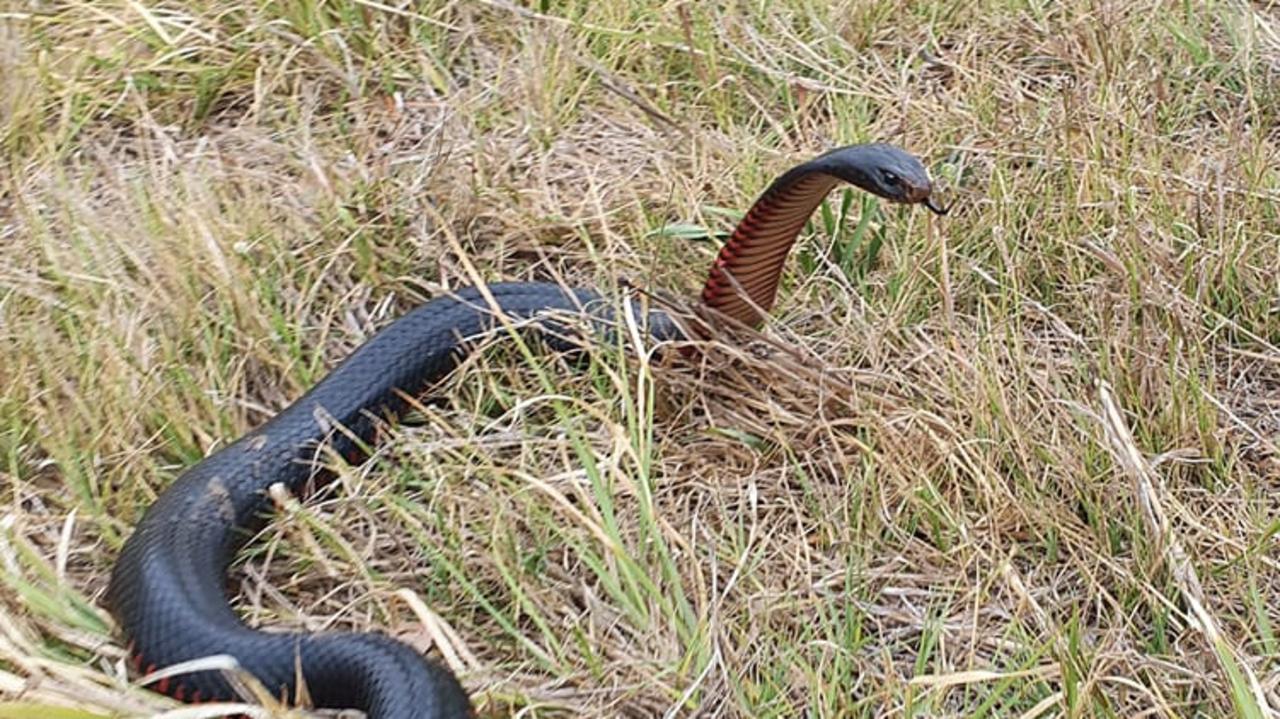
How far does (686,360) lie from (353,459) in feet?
2.09

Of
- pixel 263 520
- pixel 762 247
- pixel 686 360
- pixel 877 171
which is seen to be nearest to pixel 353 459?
pixel 263 520

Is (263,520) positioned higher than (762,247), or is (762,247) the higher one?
(762,247)

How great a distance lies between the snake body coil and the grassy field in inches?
2.8

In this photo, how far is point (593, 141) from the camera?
3.68 metres

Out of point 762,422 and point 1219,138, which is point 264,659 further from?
point 1219,138

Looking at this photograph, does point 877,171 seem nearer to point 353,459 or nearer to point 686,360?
point 686,360

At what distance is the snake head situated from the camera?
8.80ft

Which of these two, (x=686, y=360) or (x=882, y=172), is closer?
(x=882, y=172)

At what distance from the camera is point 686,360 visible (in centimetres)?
290

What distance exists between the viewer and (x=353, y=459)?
2893 mm

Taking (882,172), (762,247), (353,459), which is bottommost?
(353,459)

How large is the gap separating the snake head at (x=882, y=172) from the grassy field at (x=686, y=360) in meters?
0.28

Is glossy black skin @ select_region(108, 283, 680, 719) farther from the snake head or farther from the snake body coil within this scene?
the snake head

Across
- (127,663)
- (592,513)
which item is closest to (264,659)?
(127,663)
